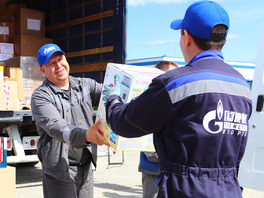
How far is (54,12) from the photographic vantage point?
714 cm

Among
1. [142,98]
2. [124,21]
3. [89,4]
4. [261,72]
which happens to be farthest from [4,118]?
[142,98]

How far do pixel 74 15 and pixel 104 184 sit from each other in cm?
320

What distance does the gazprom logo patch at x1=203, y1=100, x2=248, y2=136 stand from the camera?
1388mm

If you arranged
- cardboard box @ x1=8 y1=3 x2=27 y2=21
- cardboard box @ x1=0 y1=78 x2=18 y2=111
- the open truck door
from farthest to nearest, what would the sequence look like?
cardboard box @ x1=8 y1=3 x2=27 y2=21 < cardboard box @ x1=0 y1=78 x2=18 y2=111 < the open truck door

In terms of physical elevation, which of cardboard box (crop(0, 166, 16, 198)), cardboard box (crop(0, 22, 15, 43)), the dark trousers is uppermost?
cardboard box (crop(0, 22, 15, 43))

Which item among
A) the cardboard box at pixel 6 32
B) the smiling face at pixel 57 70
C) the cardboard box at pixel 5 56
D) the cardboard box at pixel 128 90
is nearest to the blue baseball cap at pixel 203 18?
the cardboard box at pixel 128 90

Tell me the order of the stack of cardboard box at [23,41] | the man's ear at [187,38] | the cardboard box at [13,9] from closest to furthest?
the man's ear at [187,38]
the stack of cardboard box at [23,41]
the cardboard box at [13,9]

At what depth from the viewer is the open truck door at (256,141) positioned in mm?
3193

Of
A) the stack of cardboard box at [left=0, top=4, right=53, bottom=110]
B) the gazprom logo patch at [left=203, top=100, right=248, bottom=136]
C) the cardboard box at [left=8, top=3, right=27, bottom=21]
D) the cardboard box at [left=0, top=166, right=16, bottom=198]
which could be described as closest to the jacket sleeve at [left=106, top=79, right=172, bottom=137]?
the gazprom logo patch at [left=203, top=100, right=248, bottom=136]

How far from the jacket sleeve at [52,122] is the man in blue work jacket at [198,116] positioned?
717mm

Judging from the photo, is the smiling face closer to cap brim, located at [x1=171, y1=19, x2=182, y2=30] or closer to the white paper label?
cap brim, located at [x1=171, y1=19, x2=182, y2=30]

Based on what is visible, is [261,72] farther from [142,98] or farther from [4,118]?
[4,118]

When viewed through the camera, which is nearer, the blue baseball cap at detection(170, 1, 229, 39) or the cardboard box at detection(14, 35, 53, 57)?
the blue baseball cap at detection(170, 1, 229, 39)

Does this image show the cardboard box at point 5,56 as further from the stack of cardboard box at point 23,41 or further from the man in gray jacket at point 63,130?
the man in gray jacket at point 63,130
